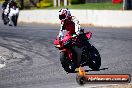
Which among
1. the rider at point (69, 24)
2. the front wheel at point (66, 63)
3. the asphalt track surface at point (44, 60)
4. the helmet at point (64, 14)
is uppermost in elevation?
the helmet at point (64, 14)

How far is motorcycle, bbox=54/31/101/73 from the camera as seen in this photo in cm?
866

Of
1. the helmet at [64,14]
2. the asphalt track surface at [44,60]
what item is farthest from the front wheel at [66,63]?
the asphalt track surface at [44,60]

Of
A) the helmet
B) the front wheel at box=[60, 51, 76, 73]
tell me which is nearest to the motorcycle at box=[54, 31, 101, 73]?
the front wheel at box=[60, 51, 76, 73]

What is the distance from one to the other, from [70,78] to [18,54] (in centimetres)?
584

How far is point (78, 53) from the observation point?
8.77 meters

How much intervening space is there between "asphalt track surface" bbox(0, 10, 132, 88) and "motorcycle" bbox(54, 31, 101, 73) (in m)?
1.62

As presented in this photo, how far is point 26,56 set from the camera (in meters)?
16.9

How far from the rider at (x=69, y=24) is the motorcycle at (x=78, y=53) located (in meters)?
0.10

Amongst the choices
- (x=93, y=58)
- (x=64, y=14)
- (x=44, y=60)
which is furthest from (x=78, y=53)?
(x=44, y=60)

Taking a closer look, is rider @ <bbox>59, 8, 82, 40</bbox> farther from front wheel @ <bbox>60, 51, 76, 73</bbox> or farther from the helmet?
front wheel @ <bbox>60, 51, 76, 73</bbox>

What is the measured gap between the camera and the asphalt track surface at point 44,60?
11.8 metres

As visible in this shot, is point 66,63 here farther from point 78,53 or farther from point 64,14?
point 64,14

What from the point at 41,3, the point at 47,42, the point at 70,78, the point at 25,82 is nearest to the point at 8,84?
the point at 25,82

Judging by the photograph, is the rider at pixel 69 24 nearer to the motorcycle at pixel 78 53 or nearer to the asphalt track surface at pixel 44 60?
the motorcycle at pixel 78 53
